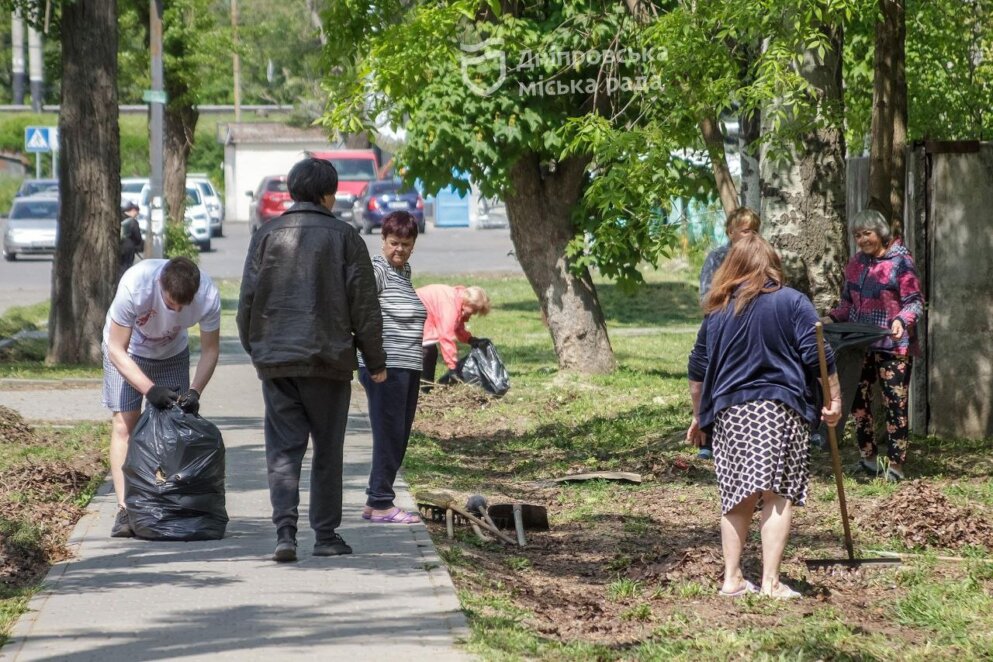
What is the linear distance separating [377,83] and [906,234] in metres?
4.07

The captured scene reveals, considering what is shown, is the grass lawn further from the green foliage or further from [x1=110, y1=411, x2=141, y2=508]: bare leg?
the green foliage

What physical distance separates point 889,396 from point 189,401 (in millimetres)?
4228

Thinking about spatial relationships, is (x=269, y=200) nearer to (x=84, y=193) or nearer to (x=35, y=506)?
(x=84, y=193)

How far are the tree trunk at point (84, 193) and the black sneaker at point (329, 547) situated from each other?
9.46 metres

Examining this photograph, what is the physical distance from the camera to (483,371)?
13.6m

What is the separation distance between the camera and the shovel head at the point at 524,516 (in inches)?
316

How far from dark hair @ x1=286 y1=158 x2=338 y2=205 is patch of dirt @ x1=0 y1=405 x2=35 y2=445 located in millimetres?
4209

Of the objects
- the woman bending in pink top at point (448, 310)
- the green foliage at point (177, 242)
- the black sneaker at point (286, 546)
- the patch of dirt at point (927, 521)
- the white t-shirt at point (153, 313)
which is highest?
the green foliage at point (177, 242)

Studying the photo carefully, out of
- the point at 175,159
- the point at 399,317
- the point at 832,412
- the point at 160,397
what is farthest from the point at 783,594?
the point at 175,159

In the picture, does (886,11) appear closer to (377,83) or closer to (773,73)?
(773,73)

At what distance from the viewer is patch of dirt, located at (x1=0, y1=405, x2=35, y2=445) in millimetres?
10094

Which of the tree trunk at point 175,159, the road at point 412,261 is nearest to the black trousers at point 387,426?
the road at point 412,261

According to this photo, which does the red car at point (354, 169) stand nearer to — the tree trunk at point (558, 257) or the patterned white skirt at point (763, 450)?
the tree trunk at point (558, 257)

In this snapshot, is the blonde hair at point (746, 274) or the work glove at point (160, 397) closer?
the blonde hair at point (746, 274)
